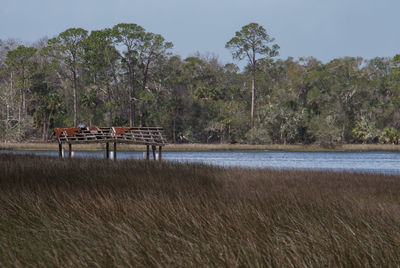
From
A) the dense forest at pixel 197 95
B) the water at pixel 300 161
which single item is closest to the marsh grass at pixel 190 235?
the water at pixel 300 161

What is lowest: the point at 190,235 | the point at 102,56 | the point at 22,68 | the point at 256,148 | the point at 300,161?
the point at 300,161

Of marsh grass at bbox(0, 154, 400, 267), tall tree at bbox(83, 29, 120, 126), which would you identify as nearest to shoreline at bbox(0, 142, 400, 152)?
tall tree at bbox(83, 29, 120, 126)

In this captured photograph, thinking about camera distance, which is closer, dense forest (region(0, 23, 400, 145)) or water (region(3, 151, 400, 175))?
water (region(3, 151, 400, 175))

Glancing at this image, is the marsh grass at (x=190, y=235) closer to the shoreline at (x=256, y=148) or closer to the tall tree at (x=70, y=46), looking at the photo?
the shoreline at (x=256, y=148)

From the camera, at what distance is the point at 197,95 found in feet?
186

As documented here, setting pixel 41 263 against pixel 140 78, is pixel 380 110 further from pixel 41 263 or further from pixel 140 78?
pixel 41 263

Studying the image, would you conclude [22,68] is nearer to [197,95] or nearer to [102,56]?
[102,56]

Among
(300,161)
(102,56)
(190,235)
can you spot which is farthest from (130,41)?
(190,235)

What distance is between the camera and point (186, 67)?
194 ft

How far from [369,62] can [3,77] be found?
45737 mm

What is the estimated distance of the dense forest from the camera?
53.4m

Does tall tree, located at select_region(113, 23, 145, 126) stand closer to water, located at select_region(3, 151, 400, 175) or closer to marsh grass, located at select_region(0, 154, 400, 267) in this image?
water, located at select_region(3, 151, 400, 175)

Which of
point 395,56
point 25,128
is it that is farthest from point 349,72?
point 25,128

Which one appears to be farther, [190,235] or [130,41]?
[130,41]
